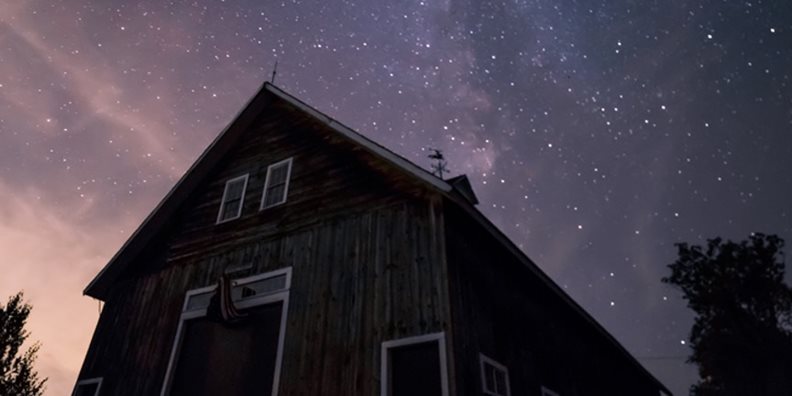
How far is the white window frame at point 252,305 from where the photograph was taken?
10.3 metres

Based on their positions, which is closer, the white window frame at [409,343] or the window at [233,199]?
the white window frame at [409,343]

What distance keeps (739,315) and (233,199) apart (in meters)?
38.6

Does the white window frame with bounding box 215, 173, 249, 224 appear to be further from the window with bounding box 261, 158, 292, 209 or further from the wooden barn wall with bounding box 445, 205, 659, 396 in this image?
the wooden barn wall with bounding box 445, 205, 659, 396

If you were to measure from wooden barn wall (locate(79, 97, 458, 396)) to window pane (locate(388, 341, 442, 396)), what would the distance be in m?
0.29

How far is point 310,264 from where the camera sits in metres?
11.1

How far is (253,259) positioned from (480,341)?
5864 millimetres

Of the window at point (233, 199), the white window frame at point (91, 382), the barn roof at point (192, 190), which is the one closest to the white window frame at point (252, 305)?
the window at point (233, 199)

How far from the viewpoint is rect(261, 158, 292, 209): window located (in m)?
12.9

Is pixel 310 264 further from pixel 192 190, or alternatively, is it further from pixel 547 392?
pixel 547 392

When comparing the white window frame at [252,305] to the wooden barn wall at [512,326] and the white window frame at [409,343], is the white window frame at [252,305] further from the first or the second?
the wooden barn wall at [512,326]

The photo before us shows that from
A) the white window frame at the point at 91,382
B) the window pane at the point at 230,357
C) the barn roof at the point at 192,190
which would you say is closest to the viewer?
the window pane at the point at 230,357

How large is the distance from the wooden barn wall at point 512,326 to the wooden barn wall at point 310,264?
708 millimetres

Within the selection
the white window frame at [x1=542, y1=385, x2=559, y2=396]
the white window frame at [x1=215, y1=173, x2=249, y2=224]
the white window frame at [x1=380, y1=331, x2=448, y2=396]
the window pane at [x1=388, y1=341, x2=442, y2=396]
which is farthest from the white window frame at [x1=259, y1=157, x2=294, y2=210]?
the white window frame at [x1=542, y1=385, x2=559, y2=396]

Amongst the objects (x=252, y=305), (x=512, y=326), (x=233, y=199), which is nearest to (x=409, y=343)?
(x=512, y=326)
